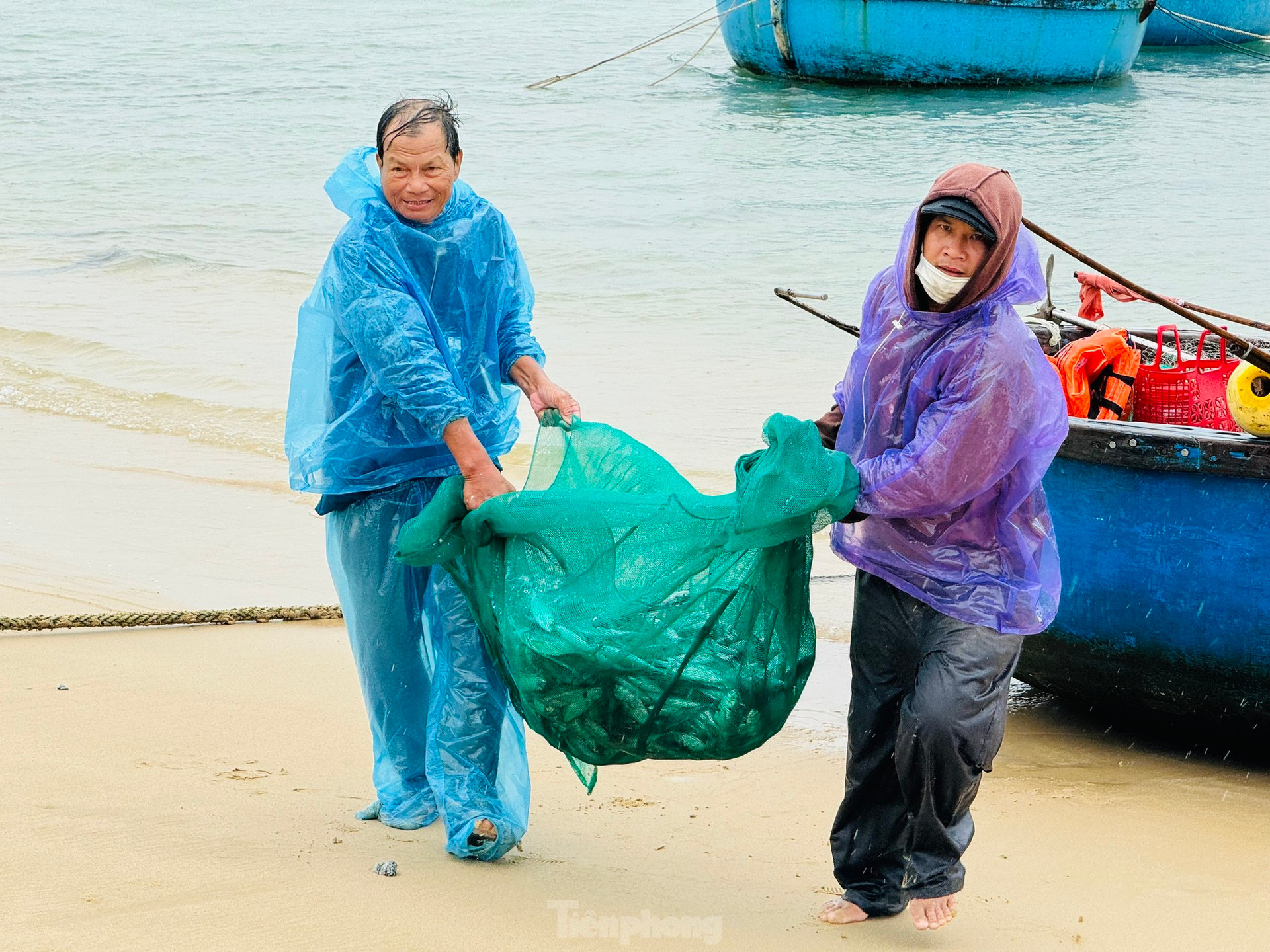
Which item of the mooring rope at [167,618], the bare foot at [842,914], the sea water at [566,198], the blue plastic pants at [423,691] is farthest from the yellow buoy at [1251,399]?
the sea water at [566,198]

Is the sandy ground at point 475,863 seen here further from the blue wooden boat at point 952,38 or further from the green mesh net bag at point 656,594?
the blue wooden boat at point 952,38

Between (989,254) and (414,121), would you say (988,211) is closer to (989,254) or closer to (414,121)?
(989,254)

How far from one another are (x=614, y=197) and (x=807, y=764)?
42.6ft

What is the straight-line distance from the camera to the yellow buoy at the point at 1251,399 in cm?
366

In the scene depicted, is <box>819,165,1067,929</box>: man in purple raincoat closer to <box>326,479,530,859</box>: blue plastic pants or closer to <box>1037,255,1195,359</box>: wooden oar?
<box>326,479,530,859</box>: blue plastic pants

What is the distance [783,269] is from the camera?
1307 centimetres

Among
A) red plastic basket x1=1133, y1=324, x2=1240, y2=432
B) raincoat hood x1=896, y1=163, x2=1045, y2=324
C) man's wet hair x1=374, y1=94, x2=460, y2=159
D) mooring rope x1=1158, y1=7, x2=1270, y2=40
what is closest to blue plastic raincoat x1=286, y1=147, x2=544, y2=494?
man's wet hair x1=374, y1=94, x2=460, y2=159

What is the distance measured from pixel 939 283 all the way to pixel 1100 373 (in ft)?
7.28

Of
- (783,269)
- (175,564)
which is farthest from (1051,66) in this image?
(175,564)

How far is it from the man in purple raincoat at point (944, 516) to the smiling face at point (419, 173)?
895mm

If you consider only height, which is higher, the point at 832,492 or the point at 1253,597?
the point at 832,492

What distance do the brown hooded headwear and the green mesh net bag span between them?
0.38 metres

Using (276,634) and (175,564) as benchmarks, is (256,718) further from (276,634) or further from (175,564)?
(175,564)

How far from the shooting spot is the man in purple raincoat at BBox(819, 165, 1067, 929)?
2.53 m
